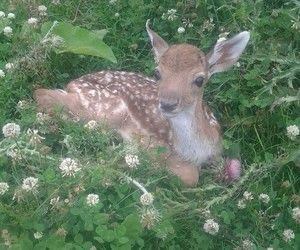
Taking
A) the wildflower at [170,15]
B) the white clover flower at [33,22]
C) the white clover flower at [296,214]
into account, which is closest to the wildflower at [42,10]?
the white clover flower at [33,22]

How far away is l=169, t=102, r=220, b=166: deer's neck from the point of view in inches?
185

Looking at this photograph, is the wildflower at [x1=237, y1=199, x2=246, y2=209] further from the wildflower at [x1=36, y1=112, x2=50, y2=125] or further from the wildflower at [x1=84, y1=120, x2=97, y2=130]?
the wildflower at [x1=36, y1=112, x2=50, y2=125]

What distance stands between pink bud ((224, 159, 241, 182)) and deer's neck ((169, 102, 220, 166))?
0.21 m

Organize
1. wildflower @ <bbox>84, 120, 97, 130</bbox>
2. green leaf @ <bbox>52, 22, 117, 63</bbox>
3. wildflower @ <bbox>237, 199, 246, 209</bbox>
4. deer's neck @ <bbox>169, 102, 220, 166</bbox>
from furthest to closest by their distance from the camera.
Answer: green leaf @ <bbox>52, 22, 117, 63</bbox> < deer's neck @ <bbox>169, 102, 220, 166</bbox> < wildflower @ <bbox>84, 120, 97, 130</bbox> < wildflower @ <bbox>237, 199, 246, 209</bbox>

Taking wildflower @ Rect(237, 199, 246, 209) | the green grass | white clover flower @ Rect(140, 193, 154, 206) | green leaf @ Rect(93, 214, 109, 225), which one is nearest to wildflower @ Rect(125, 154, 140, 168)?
the green grass

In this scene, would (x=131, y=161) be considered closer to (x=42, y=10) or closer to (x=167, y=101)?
(x=167, y=101)

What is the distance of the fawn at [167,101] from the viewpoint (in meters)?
4.46

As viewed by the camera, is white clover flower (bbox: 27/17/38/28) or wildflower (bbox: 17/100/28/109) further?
white clover flower (bbox: 27/17/38/28)

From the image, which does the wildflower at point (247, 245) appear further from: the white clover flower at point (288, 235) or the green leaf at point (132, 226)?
the green leaf at point (132, 226)

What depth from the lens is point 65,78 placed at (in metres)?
5.36

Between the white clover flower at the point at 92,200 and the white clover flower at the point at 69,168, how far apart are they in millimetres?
143

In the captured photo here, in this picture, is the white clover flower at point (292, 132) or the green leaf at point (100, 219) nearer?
the green leaf at point (100, 219)

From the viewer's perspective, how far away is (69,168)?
375cm

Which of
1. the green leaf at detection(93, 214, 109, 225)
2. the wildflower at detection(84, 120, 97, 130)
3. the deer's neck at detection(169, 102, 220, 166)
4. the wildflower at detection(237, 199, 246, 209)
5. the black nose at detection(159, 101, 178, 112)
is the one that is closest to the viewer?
the green leaf at detection(93, 214, 109, 225)
